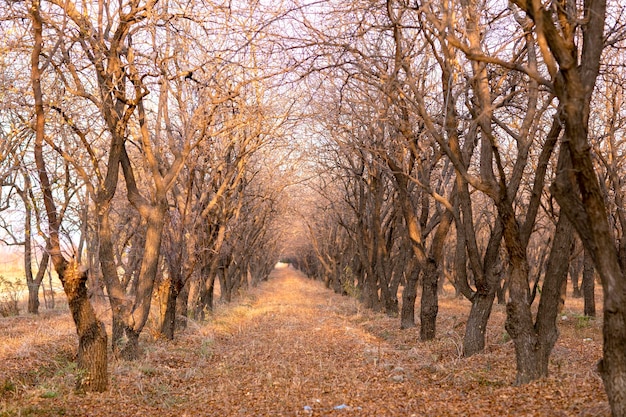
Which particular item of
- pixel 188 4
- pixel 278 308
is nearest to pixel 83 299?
pixel 188 4

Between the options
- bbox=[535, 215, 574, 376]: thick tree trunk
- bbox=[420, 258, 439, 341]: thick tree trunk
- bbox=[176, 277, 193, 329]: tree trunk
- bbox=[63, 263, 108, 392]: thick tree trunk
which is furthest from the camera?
bbox=[176, 277, 193, 329]: tree trunk

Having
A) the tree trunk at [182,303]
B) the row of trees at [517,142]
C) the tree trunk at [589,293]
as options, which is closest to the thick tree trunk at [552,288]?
the row of trees at [517,142]

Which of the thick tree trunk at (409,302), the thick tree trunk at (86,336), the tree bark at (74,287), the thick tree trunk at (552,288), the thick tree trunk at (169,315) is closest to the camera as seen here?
the thick tree trunk at (552,288)

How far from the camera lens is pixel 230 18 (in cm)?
890

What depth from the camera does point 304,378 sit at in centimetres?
912

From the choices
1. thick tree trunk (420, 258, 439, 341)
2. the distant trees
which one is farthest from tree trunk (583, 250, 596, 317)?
thick tree trunk (420, 258, 439, 341)

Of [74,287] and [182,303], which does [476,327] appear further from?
[182,303]

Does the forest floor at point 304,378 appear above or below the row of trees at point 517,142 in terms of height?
below

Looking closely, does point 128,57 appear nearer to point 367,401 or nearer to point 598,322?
point 367,401

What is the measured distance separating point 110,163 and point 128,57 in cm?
185

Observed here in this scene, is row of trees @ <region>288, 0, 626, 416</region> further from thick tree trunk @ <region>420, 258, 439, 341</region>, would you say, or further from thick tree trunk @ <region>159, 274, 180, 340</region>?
thick tree trunk @ <region>159, 274, 180, 340</region>

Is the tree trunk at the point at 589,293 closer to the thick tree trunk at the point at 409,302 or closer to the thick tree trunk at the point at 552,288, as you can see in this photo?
the thick tree trunk at the point at 409,302

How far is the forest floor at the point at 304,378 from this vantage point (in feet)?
22.1

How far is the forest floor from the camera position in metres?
6.73
